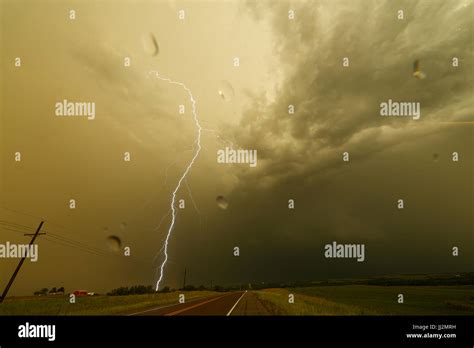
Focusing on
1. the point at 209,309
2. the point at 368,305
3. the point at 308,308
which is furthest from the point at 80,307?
the point at 368,305

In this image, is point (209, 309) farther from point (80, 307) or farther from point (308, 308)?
point (80, 307)

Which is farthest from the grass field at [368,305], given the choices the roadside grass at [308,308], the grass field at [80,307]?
the grass field at [80,307]

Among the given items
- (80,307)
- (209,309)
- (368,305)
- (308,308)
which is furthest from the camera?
(368,305)

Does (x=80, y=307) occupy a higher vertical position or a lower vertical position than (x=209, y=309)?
lower

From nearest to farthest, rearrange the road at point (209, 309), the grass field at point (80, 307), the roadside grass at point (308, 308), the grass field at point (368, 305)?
the roadside grass at point (308, 308) < the road at point (209, 309) < the grass field at point (368, 305) < the grass field at point (80, 307)

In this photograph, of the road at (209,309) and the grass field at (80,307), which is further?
the grass field at (80,307)

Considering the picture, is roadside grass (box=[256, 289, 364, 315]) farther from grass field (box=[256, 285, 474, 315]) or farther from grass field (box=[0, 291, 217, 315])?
grass field (box=[0, 291, 217, 315])

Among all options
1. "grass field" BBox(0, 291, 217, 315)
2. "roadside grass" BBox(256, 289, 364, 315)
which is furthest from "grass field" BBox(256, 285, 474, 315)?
"grass field" BBox(0, 291, 217, 315)

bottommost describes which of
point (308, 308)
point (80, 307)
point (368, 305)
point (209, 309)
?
point (368, 305)

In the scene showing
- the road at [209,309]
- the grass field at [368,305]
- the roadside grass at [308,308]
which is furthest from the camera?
the grass field at [368,305]

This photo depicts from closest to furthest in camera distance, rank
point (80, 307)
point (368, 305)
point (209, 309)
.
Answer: point (209, 309) → point (80, 307) → point (368, 305)

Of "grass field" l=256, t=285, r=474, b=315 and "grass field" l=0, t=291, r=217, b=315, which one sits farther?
"grass field" l=0, t=291, r=217, b=315

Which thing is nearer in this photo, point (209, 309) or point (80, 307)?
point (209, 309)

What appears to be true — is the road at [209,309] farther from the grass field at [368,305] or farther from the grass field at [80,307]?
the grass field at [80,307]
